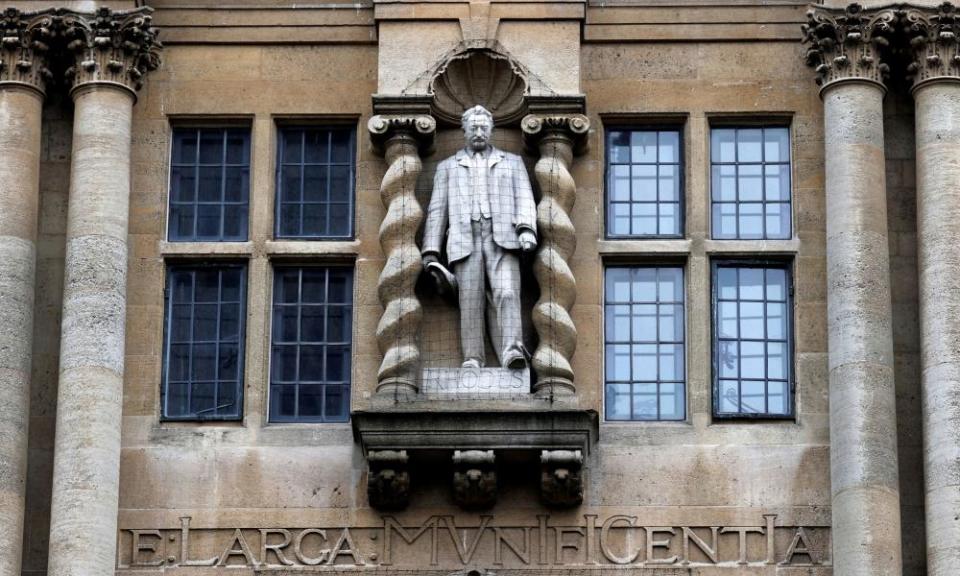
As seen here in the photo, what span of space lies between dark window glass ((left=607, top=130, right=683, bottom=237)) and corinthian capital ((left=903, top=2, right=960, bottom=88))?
2.31m

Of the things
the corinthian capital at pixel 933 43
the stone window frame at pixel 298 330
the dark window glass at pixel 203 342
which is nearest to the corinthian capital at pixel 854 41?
the corinthian capital at pixel 933 43

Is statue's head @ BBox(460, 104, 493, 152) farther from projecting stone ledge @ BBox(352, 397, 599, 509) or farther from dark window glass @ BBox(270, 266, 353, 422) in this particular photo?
projecting stone ledge @ BBox(352, 397, 599, 509)

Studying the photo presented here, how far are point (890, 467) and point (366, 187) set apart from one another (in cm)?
547

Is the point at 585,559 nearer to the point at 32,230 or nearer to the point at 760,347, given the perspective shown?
the point at 760,347

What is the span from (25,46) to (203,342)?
10.3 feet

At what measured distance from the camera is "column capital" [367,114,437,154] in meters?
33.5

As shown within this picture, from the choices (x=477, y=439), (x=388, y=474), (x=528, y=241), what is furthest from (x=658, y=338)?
(x=388, y=474)

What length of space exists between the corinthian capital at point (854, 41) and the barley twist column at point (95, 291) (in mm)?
6117

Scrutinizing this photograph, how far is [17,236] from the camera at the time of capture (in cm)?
3284

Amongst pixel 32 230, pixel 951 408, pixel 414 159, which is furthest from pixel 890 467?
pixel 32 230

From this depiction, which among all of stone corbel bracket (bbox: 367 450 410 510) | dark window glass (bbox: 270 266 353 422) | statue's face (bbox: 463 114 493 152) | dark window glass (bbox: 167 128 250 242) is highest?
statue's face (bbox: 463 114 493 152)

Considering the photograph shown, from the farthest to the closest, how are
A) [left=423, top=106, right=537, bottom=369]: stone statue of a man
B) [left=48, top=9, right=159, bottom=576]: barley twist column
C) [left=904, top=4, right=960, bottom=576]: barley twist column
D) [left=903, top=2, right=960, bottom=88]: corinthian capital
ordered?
[left=903, top=2, right=960, bottom=88]: corinthian capital
[left=423, top=106, right=537, bottom=369]: stone statue of a man
[left=48, top=9, right=159, bottom=576]: barley twist column
[left=904, top=4, right=960, bottom=576]: barley twist column

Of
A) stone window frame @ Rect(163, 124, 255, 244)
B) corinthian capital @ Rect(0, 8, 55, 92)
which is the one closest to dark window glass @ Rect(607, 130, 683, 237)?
stone window frame @ Rect(163, 124, 255, 244)

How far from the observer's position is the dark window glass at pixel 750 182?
33.6 meters
